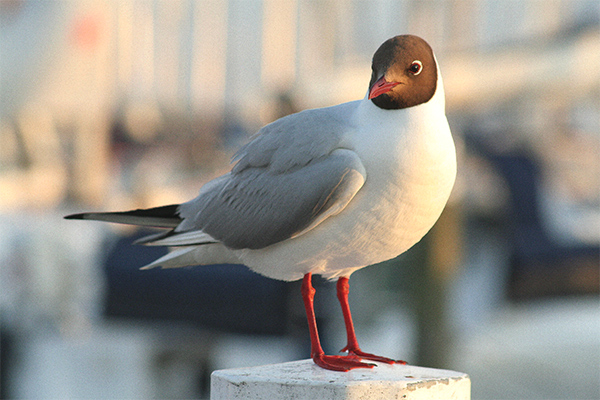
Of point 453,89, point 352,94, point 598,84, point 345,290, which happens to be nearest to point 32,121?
point 352,94

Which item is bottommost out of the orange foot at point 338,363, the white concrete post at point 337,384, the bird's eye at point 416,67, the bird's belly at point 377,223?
the white concrete post at point 337,384

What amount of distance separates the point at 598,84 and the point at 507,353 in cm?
563

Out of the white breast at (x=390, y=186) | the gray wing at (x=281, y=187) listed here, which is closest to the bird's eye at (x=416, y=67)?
the white breast at (x=390, y=186)

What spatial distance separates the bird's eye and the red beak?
67mm

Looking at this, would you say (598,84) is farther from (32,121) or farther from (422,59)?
(32,121)

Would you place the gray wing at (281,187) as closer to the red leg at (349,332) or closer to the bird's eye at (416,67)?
the bird's eye at (416,67)

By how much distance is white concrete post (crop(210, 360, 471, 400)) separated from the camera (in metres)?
2.56

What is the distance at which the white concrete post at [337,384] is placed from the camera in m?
2.56

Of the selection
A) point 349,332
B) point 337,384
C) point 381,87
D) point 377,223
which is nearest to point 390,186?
point 377,223

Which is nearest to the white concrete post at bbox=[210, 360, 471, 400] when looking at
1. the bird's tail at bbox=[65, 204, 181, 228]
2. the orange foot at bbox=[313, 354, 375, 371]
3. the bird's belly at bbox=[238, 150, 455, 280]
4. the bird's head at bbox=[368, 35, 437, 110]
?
the orange foot at bbox=[313, 354, 375, 371]

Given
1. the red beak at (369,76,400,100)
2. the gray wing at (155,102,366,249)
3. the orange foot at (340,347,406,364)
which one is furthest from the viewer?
the orange foot at (340,347,406,364)

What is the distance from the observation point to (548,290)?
10039mm

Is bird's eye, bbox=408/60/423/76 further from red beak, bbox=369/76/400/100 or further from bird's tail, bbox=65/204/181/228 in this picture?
bird's tail, bbox=65/204/181/228

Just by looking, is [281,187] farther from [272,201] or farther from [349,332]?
[349,332]
